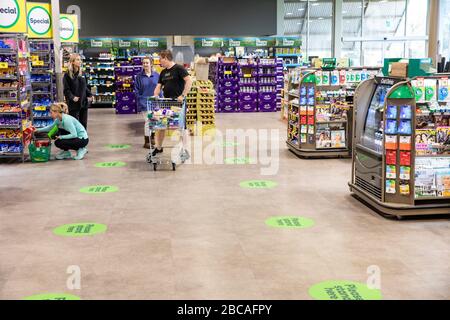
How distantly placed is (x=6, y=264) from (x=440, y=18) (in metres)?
22.0

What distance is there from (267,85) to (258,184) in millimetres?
11084

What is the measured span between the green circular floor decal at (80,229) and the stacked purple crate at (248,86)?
1266cm

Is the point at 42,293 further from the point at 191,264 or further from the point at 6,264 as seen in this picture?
the point at 191,264

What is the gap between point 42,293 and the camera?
409cm

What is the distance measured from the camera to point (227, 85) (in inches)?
713

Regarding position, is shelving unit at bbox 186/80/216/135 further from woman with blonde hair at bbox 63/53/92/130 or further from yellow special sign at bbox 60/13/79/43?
yellow special sign at bbox 60/13/79/43

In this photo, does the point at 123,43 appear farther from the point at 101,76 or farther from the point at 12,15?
the point at 12,15

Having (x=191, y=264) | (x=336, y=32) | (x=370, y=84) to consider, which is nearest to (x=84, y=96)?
(x=370, y=84)

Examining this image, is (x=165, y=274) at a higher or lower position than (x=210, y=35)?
lower

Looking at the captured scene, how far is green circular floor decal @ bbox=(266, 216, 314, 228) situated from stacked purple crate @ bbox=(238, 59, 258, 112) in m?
12.3

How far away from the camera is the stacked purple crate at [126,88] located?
708 inches

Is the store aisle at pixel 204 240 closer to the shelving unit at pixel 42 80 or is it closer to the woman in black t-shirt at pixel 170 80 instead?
the woman in black t-shirt at pixel 170 80

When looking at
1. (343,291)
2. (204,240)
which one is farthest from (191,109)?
(343,291)
